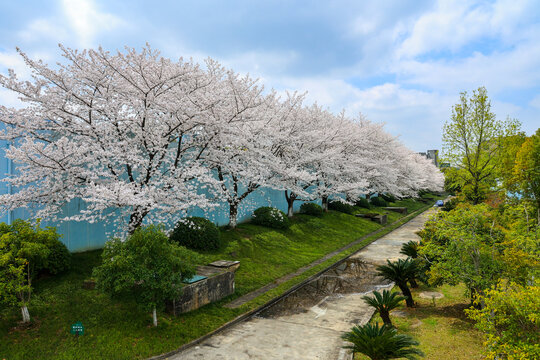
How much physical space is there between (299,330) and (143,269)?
4.88m

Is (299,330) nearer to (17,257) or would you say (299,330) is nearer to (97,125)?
(17,257)

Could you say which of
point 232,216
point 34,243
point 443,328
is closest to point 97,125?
point 34,243

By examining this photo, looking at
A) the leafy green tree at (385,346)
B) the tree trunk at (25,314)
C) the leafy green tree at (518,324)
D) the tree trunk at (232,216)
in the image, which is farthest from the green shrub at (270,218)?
the leafy green tree at (518,324)

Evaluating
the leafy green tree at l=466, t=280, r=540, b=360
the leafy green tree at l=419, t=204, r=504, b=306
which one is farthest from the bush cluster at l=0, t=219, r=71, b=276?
the leafy green tree at l=419, t=204, r=504, b=306

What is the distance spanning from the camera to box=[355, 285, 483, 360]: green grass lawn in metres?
8.40

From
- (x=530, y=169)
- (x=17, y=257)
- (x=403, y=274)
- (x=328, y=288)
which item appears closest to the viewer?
(x=17, y=257)

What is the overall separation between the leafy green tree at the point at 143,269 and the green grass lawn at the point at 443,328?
5.25 meters

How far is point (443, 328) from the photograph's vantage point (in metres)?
9.87

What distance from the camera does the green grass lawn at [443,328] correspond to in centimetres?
840

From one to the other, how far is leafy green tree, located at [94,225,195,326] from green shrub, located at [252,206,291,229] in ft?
42.5

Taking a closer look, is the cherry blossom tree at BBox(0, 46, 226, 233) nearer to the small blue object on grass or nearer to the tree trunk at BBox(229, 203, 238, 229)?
the small blue object on grass

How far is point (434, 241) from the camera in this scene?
12.2 meters

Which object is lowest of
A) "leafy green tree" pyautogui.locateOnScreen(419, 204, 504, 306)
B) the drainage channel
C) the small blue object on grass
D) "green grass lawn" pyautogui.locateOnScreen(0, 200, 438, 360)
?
the drainage channel

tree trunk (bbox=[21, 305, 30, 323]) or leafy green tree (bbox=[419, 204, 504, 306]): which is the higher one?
leafy green tree (bbox=[419, 204, 504, 306])
